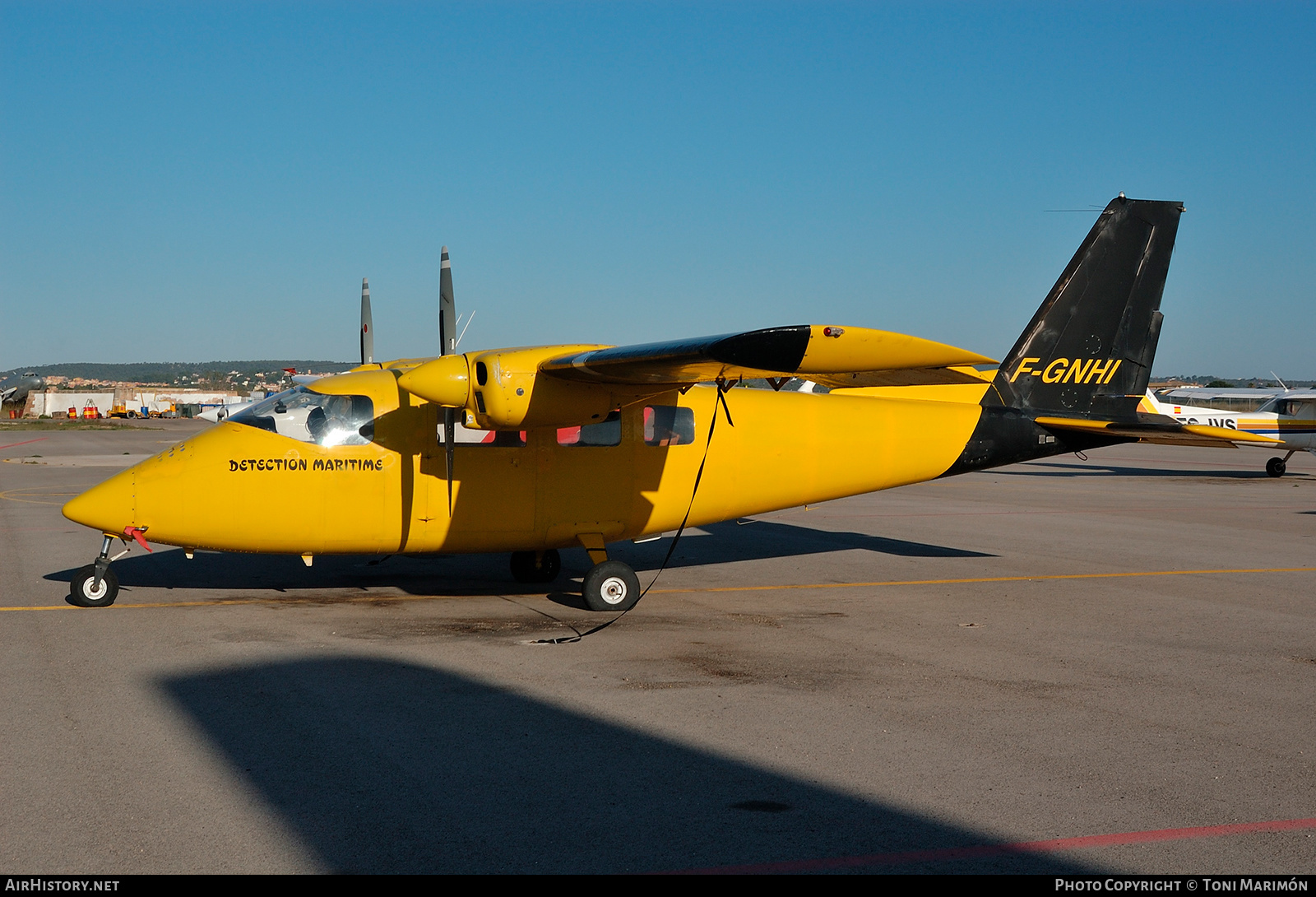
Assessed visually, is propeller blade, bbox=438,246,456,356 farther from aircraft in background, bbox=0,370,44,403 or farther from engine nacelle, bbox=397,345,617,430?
aircraft in background, bbox=0,370,44,403

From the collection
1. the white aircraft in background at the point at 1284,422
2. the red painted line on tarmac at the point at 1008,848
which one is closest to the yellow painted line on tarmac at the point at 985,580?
the red painted line on tarmac at the point at 1008,848

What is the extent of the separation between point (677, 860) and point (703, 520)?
24.3 ft

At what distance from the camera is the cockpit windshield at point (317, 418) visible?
35.2 ft

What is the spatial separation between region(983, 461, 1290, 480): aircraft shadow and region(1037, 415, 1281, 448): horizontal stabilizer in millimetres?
18672

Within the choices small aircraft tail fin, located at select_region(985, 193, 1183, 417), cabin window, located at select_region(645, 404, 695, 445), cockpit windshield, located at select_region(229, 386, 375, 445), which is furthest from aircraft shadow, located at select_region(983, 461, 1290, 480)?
cockpit windshield, located at select_region(229, 386, 375, 445)

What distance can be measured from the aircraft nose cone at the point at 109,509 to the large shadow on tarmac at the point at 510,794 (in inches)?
137

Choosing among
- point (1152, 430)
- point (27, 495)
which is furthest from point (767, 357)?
point (27, 495)

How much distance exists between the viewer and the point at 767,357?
8.19 m

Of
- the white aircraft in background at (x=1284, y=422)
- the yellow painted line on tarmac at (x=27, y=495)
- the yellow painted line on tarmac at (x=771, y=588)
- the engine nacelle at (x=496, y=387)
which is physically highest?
the engine nacelle at (x=496, y=387)

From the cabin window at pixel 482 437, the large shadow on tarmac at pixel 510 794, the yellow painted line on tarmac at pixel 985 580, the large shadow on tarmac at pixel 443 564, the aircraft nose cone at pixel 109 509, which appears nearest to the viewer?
the large shadow on tarmac at pixel 510 794

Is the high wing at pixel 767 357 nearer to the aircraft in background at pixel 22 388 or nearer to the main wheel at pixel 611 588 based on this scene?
the main wheel at pixel 611 588

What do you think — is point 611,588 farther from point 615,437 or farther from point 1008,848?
point 1008,848

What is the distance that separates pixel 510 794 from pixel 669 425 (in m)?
6.52

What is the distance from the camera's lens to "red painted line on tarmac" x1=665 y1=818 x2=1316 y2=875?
4.64 m
